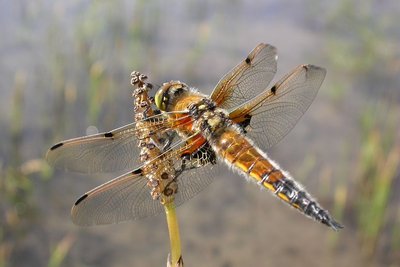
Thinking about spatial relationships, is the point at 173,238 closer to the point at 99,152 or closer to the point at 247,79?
the point at 99,152

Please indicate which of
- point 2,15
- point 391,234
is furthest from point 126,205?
point 2,15

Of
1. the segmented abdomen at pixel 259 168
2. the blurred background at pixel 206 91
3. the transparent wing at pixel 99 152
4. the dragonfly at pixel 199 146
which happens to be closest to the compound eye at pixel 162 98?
the dragonfly at pixel 199 146

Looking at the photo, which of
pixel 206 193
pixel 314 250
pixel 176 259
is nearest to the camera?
pixel 176 259

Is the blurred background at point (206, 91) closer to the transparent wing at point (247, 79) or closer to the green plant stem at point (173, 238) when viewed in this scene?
the transparent wing at point (247, 79)

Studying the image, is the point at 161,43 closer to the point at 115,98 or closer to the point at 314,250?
the point at 115,98

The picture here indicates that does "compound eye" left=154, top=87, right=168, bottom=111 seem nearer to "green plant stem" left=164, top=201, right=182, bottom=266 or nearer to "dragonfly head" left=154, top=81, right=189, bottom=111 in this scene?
"dragonfly head" left=154, top=81, right=189, bottom=111
